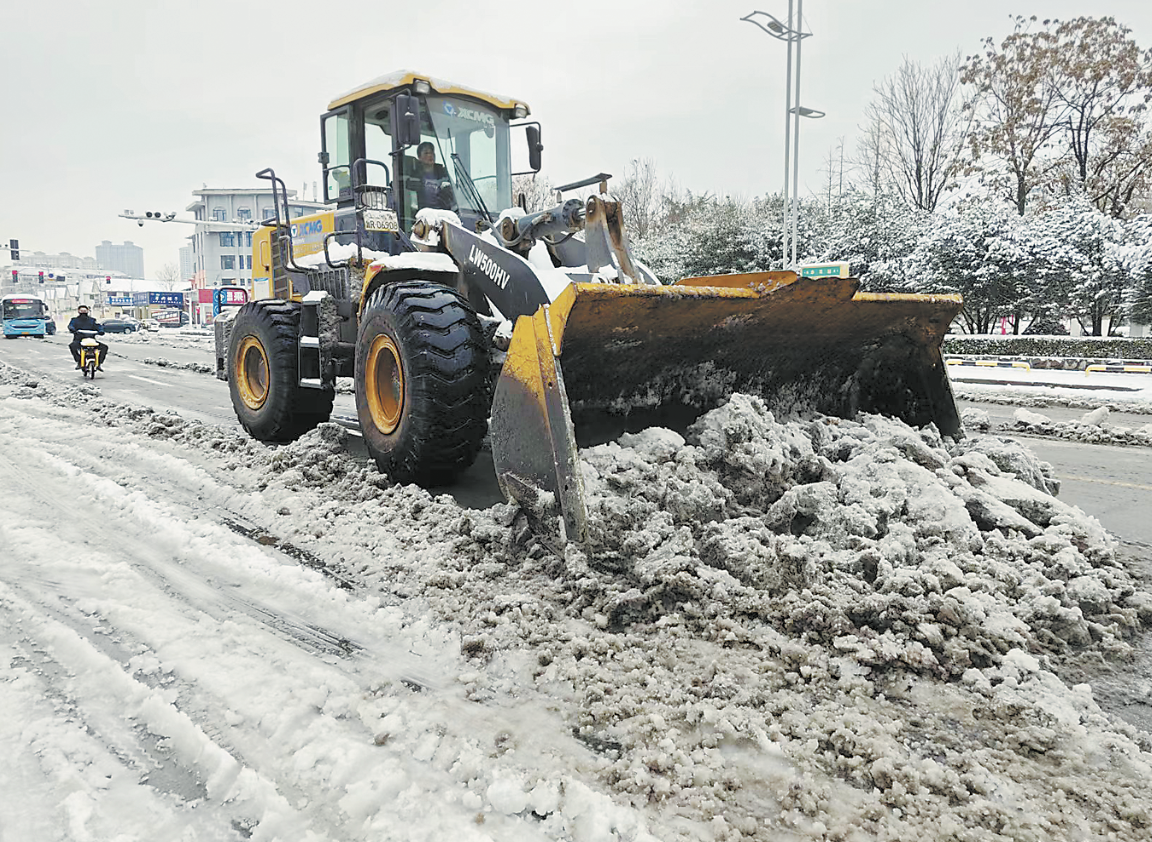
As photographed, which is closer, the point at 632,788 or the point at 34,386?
the point at 632,788

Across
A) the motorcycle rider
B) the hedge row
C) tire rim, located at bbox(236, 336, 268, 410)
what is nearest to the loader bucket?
tire rim, located at bbox(236, 336, 268, 410)

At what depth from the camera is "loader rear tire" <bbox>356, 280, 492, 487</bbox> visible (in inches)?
174

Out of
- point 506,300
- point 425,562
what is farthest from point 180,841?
point 506,300

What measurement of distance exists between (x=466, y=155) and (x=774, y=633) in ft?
15.5

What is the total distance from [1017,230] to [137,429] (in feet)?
65.3

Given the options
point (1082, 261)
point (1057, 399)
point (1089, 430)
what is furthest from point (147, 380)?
point (1082, 261)

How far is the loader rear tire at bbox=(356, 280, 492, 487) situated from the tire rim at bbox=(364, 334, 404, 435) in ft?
0.07

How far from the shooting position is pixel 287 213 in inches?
264

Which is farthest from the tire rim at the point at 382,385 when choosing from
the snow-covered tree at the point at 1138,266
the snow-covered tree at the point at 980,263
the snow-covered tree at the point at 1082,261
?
the snow-covered tree at the point at 980,263

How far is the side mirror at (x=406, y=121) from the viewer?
5.48 m

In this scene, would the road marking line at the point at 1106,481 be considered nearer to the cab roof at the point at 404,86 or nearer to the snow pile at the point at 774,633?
the snow pile at the point at 774,633

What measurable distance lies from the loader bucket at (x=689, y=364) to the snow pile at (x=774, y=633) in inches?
10.1

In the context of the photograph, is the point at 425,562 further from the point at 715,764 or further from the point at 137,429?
the point at 137,429

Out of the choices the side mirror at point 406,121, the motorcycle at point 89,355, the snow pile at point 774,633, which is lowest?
the snow pile at point 774,633
